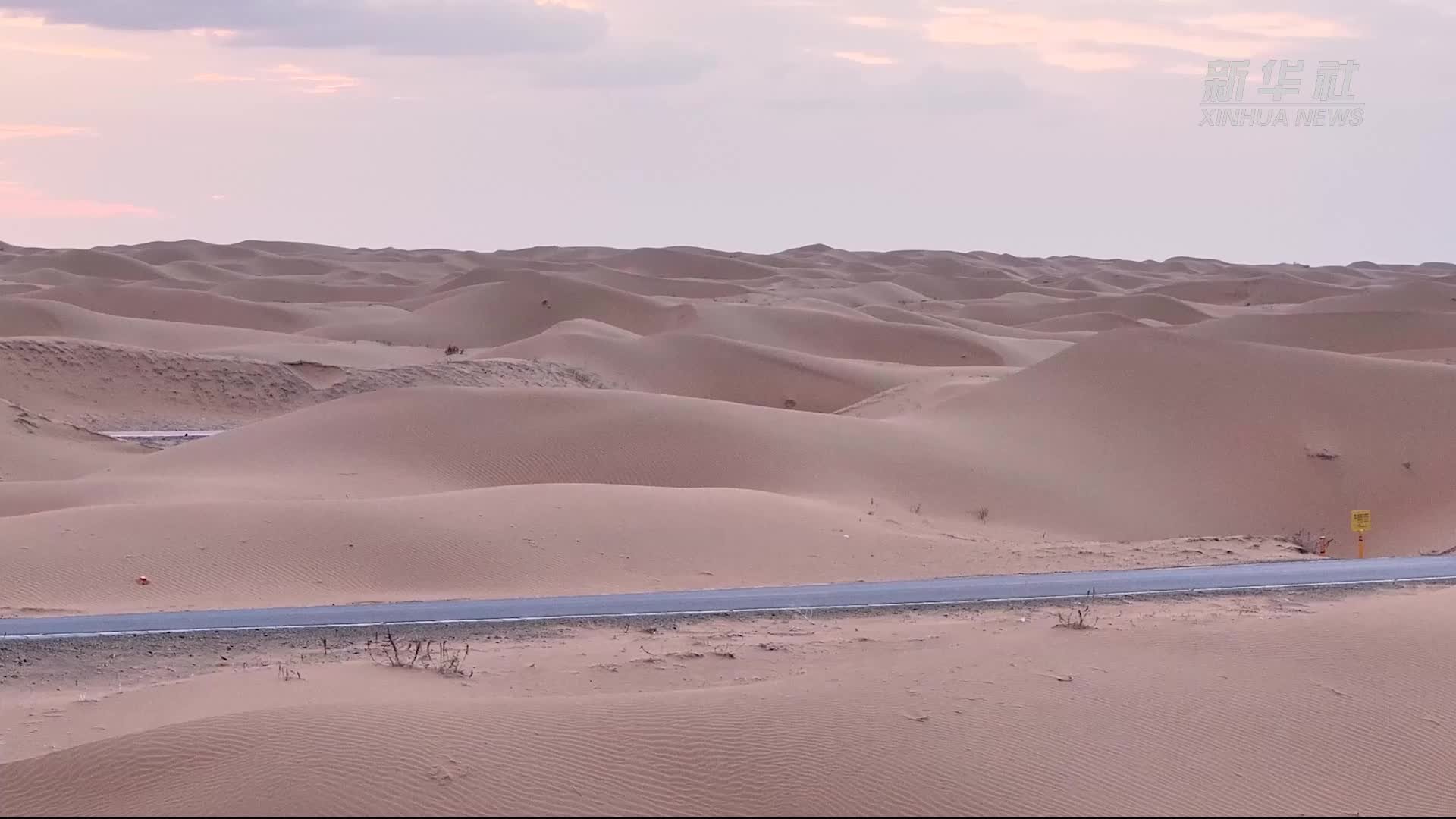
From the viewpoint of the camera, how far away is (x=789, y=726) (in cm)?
927

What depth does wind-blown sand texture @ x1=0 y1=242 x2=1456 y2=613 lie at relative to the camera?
19.2 metres

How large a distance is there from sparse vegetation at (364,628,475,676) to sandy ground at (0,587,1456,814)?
11 centimetres

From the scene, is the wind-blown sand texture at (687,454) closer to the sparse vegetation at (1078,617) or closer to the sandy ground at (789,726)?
the sparse vegetation at (1078,617)

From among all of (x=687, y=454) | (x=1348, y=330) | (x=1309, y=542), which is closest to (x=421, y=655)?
(x=687, y=454)

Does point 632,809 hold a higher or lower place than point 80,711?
higher

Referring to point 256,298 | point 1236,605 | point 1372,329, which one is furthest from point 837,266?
point 1236,605

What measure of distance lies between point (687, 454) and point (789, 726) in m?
20.9

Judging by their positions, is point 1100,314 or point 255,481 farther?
point 1100,314

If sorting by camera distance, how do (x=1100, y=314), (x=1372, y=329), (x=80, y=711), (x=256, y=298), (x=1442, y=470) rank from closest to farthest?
(x=80, y=711)
(x=1442, y=470)
(x=1372, y=329)
(x=1100, y=314)
(x=256, y=298)

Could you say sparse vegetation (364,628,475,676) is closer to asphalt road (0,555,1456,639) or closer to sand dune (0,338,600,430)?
asphalt road (0,555,1456,639)

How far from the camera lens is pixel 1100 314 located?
8262cm

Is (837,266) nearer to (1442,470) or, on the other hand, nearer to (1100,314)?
(1100,314)

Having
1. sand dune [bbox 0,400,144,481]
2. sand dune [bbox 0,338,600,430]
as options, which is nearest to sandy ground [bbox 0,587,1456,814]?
sand dune [bbox 0,400,144,481]

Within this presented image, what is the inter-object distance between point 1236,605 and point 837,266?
126 meters
